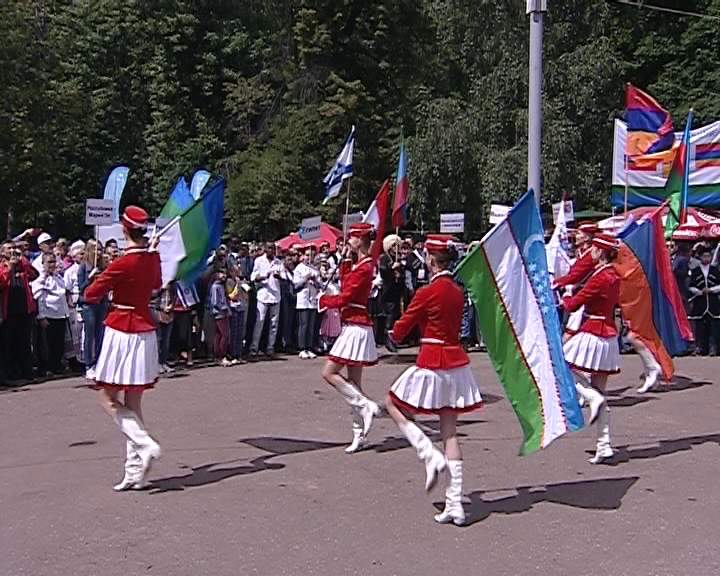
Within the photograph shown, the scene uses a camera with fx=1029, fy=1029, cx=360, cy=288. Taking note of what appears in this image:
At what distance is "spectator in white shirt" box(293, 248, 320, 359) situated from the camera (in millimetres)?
17641

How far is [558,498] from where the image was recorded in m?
8.27

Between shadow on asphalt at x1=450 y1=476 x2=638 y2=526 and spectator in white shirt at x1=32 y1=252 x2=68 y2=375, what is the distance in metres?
8.37

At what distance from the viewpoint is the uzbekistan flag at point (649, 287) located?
503 inches

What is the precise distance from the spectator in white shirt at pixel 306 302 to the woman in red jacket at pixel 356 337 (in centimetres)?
719

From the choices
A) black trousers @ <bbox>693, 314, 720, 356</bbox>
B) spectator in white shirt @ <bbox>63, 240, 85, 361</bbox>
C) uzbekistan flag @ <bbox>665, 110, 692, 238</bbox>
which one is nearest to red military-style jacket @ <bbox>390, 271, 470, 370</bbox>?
spectator in white shirt @ <bbox>63, 240, 85, 361</bbox>

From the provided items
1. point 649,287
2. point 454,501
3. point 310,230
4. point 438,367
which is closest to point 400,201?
point 310,230

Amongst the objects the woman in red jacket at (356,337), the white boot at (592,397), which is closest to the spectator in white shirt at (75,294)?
the woman in red jacket at (356,337)

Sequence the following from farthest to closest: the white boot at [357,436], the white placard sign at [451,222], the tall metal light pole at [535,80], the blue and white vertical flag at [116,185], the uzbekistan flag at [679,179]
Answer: the white placard sign at [451,222] → the uzbekistan flag at [679,179] → the blue and white vertical flag at [116,185] → the tall metal light pole at [535,80] → the white boot at [357,436]

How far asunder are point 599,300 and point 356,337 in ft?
7.85

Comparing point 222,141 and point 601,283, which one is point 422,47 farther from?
point 601,283

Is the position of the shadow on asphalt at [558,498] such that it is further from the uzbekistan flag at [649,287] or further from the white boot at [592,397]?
the uzbekistan flag at [649,287]

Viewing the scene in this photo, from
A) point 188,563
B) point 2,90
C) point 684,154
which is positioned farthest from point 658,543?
point 2,90

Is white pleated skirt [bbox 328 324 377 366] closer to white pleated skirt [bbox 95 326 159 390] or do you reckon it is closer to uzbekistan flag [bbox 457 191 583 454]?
white pleated skirt [bbox 95 326 159 390]

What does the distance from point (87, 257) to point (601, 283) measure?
8.17 meters
